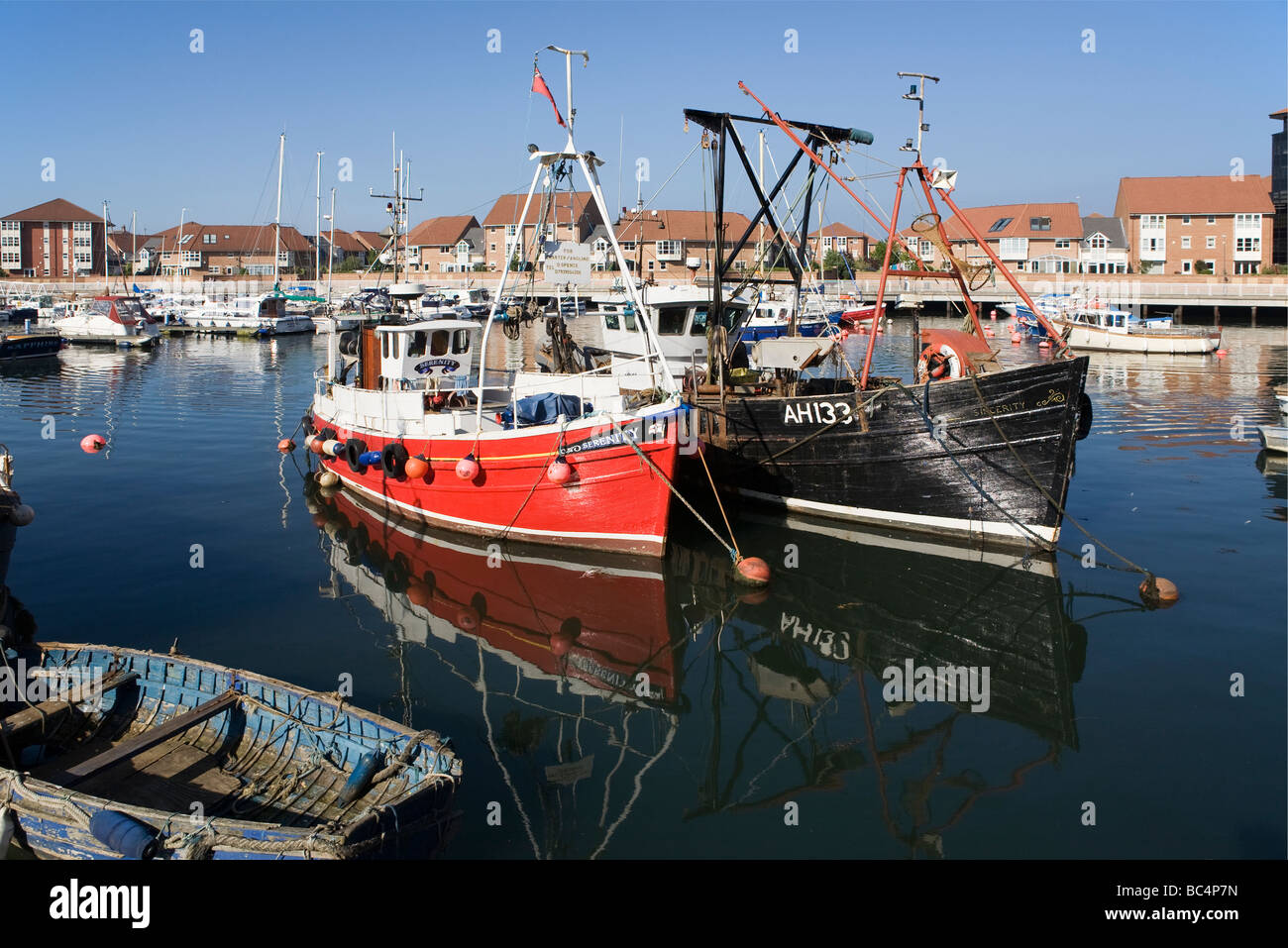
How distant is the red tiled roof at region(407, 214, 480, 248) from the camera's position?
11956 cm

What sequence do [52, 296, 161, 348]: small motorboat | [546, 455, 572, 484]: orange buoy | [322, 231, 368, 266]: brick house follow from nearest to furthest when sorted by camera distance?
1. [546, 455, 572, 484]: orange buoy
2. [52, 296, 161, 348]: small motorboat
3. [322, 231, 368, 266]: brick house

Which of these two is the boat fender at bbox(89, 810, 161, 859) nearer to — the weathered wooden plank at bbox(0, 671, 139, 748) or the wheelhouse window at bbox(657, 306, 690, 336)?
the weathered wooden plank at bbox(0, 671, 139, 748)

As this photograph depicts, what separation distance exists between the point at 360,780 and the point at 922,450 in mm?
13213

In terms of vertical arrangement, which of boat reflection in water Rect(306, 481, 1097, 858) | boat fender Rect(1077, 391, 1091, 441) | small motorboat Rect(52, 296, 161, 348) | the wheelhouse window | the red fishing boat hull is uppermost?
small motorboat Rect(52, 296, 161, 348)

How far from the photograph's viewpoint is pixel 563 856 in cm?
967

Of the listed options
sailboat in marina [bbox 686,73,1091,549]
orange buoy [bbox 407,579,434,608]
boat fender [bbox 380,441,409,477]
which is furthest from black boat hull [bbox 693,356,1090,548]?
orange buoy [bbox 407,579,434,608]

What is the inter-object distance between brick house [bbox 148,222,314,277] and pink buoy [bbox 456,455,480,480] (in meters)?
110

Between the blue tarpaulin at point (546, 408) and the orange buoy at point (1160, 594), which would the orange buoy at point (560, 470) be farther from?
the orange buoy at point (1160, 594)

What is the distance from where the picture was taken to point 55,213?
4813 inches

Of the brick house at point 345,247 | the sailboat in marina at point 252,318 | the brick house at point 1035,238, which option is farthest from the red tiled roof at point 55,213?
the brick house at point 1035,238

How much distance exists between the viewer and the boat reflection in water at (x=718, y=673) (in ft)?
35.5

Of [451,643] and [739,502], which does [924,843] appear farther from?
[739,502]

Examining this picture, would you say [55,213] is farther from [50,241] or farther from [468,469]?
[468,469]

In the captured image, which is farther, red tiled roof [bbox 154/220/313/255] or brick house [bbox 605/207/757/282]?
red tiled roof [bbox 154/220/313/255]
